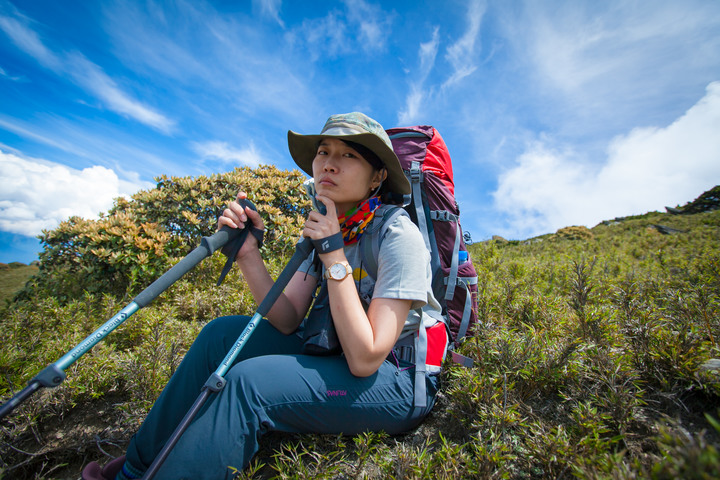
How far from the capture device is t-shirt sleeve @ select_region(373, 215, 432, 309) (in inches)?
69.9

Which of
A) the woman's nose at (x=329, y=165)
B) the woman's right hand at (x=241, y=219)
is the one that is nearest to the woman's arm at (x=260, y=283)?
the woman's right hand at (x=241, y=219)

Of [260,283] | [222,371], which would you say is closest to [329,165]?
[260,283]

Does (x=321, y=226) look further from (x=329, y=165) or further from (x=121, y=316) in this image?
(x=121, y=316)

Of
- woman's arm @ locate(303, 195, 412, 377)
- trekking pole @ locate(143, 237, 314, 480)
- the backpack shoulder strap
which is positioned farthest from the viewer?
the backpack shoulder strap

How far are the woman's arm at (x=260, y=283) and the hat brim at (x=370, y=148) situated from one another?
593 millimetres

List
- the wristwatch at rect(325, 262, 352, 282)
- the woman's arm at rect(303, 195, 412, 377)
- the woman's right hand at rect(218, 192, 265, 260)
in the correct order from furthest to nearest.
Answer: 1. the woman's right hand at rect(218, 192, 265, 260)
2. the wristwatch at rect(325, 262, 352, 282)
3. the woman's arm at rect(303, 195, 412, 377)

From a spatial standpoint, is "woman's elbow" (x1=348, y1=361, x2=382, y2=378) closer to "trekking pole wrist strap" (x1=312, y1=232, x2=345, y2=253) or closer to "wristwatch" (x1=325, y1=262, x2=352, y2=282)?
"wristwatch" (x1=325, y1=262, x2=352, y2=282)

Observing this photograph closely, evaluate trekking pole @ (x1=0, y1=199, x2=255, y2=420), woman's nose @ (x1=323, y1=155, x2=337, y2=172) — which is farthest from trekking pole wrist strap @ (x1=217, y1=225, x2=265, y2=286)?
woman's nose @ (x1=323, y1=155, x2=337, y2=172)

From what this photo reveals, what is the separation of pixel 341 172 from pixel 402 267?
741 mm

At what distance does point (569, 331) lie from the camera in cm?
281

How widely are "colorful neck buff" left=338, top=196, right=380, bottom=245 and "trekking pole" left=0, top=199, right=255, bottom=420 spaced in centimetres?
74

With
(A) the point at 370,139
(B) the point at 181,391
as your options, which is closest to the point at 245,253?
(B) the point at 181,391

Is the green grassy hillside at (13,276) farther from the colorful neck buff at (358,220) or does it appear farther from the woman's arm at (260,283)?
the colorful neck buff at (358,220)

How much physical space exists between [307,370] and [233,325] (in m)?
0.78
